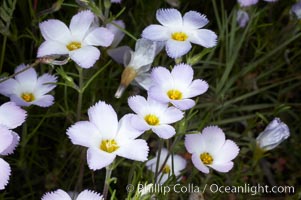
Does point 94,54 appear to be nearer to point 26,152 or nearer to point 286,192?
point 26,152

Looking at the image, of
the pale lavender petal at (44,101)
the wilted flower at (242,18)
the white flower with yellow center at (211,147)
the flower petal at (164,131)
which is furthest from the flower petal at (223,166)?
the wilted flower at (242,18)

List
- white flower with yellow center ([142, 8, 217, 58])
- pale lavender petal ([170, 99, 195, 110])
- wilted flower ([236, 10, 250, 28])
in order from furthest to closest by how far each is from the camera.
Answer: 1. wilted flower ([236, 10, 250, 28])
2. white flower with yellow center ([142, 8, 217, 58])
3. pale lavender petal ([170, 99, 195, 110])

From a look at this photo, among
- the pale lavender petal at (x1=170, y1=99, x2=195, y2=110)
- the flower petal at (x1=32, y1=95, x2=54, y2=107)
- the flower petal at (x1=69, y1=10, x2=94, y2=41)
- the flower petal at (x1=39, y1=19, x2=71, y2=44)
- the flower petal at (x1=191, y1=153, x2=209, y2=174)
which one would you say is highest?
the flower petal at (x1=69, y1=10, x2=94, y2=41)

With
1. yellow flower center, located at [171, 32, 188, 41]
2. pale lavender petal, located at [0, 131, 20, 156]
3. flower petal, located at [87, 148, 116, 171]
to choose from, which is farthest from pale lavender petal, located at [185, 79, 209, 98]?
pale lavender petal, located at [0, 131, 20, 156]

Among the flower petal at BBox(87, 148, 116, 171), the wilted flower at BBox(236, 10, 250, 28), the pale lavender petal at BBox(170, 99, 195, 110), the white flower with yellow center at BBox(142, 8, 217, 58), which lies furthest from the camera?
the wilted flower at BBox(236, 10, 250, 28)

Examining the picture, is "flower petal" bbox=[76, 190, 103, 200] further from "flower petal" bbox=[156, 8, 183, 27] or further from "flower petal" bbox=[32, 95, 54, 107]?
"flower petal" bbox=[156, 8, 183, 27]

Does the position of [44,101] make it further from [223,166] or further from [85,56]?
[223,166]
